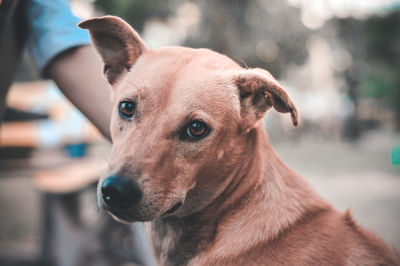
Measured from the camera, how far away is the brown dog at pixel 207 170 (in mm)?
1575

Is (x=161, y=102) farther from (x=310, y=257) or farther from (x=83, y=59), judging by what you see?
(x=310, y=257)

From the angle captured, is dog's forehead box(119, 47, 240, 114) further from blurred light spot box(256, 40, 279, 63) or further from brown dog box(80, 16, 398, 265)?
blurred light spot box(256, 40, 279, 63)

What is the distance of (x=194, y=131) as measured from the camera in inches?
67.0

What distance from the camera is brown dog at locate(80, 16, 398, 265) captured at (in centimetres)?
158

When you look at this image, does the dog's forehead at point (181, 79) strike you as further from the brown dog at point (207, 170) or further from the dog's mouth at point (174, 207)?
the dog's mouth at point (174, 207)

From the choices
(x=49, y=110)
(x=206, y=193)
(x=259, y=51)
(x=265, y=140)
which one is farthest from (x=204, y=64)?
(x=259, y=51)

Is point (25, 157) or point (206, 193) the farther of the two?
point (25, 157)

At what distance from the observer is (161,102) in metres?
1.67

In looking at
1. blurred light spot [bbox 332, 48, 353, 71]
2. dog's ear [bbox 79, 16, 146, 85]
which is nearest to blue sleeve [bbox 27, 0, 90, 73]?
dog's ear [bbox 79, 16, 146, 85]

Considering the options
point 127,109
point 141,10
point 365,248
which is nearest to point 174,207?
point 127,109

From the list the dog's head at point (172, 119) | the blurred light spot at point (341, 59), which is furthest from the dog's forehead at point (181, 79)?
the blurred light spot at point (341, 59)

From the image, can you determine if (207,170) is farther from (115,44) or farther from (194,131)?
(115,44)

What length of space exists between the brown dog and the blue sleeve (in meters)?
0.19

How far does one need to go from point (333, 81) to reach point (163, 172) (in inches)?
706
